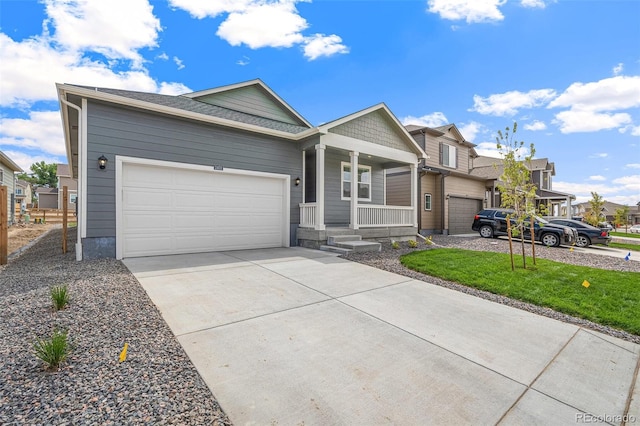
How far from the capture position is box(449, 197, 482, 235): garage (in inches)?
623

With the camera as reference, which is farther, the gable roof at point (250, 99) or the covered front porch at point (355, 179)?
the gable roof at point (250, 99)

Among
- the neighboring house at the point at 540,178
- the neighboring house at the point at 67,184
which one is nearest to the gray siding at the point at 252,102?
the neighboring house at the point at 540,178

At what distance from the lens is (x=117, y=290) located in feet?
13.7

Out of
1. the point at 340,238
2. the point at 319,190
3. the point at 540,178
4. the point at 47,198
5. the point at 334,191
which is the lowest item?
the point at 340,238

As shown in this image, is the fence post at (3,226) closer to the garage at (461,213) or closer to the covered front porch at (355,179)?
the covered front porch at (355,179)

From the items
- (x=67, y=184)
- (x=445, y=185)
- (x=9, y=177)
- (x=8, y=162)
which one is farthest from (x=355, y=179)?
(x=67, y=184)

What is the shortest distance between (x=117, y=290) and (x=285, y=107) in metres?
9.51

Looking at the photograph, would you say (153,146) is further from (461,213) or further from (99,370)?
(461,213)

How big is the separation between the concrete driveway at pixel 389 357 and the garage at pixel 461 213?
12428 millimetres

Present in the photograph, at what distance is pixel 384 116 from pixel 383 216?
3705 millimetres

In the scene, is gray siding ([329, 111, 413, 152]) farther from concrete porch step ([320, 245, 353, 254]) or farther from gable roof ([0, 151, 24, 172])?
gable roof ([0, 151, 24, 172])

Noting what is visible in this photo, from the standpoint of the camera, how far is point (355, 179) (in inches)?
349

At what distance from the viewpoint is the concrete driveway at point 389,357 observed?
1906 millimetres

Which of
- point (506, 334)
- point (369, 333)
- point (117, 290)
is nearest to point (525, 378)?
point (506, 334)
